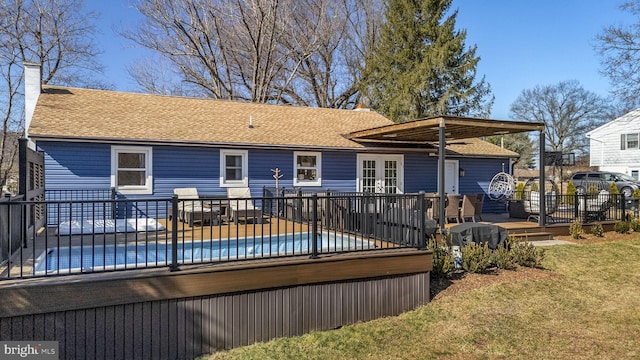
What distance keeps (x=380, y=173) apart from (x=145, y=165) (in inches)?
292

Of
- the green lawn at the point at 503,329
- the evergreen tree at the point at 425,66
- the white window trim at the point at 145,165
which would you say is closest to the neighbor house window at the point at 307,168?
the white window trim at the point at 145,165

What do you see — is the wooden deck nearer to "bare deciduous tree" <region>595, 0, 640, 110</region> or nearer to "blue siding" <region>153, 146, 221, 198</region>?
"blue siding" <region>153, 146, 221, 198</region>

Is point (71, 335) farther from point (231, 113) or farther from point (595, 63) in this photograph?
point (595, 63)

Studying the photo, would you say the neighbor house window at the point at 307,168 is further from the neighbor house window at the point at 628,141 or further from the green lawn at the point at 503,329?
the neighbor house window at the point at 628,141

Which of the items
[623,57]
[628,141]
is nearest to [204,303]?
[623,57]

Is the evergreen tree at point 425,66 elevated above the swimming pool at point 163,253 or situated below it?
above

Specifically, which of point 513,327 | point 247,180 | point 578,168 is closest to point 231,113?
point 247,180

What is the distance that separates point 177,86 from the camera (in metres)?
26.1

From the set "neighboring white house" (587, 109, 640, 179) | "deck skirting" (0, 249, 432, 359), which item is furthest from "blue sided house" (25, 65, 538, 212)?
"neighboring white house" (587, 109, 640, 179)

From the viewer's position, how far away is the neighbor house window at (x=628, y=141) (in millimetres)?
27812

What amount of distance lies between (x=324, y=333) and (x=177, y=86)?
78.9 feet

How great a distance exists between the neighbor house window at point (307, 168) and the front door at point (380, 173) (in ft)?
4.94

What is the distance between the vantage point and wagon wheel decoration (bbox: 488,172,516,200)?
1390 cm

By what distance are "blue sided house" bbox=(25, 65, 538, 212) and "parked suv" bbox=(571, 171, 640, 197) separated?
10.4 meters
